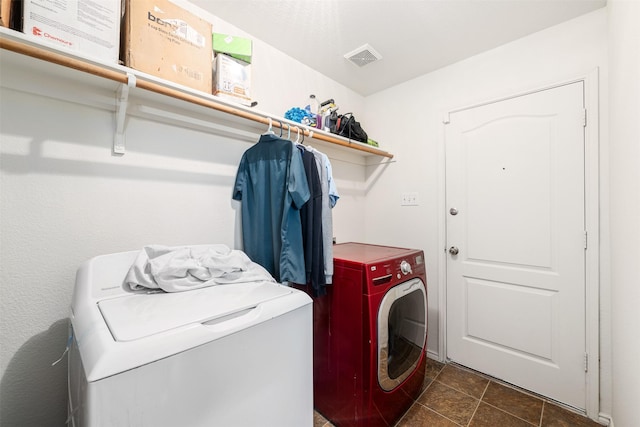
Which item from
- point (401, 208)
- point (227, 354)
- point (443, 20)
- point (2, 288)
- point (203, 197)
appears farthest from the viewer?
point (401, 208)

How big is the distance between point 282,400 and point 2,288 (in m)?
1.18

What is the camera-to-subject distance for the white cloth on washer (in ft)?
3.20

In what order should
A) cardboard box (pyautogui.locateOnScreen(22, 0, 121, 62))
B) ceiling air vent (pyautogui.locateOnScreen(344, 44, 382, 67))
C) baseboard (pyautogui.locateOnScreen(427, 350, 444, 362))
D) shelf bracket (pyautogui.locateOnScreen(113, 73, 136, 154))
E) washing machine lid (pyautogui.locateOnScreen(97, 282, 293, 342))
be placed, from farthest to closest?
baseboard (pyautogui.locateOnScreen(427, 350, 444, 362)) → ceiling air vent (pyautogui.locateOnScreen(344, 44, 382, 67)) → shelf bracket (pyautogui.locateOnScreen(113, 73, 136, 154)) → cardboard box (pyautogui.locateOnScreen(22, 0, 121, 62)) → washing machine lid (pyautogui.locateOnScreen(97, 282, 293, 342))

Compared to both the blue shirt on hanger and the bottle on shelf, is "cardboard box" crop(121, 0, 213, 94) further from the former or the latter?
the bottle on shelf

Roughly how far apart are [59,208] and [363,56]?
83.1 inches

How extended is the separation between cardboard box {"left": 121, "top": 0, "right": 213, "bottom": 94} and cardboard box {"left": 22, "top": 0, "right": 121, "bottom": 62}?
0.20 ft

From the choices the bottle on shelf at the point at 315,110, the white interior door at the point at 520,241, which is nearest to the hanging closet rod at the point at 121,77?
the bottle on shelf at the point at 315,110

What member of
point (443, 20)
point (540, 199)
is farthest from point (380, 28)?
point (540, 199)

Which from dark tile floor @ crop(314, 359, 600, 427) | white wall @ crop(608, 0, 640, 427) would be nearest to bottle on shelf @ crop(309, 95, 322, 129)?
white wall @ crop(608, 0, 640, 427)

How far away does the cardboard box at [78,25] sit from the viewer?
954 mm

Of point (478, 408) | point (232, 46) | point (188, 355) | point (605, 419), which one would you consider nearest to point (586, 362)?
point (605, 419)

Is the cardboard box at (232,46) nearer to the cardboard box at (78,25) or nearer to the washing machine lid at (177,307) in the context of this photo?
the cardboard box at (78,25)

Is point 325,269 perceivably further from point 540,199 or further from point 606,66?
point 606,66

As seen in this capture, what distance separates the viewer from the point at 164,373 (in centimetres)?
62
